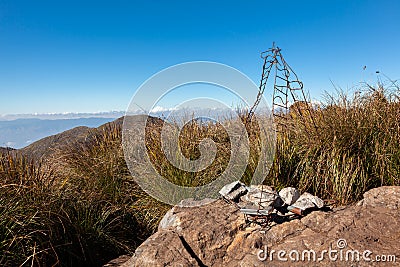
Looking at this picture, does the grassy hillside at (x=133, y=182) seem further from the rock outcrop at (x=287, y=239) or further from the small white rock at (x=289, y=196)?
the rock outcrop at (x=287, y=239)

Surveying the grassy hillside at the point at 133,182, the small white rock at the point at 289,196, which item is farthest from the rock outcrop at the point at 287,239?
the grassy hillside at the point at 133,182

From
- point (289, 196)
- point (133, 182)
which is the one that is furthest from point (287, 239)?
point (133, 182)

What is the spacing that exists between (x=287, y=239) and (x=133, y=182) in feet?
8.46

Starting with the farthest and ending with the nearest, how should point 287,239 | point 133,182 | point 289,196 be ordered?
1. point 133,182
2. point 289,196
3. point 287,239

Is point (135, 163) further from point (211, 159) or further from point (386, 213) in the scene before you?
point (386, 213)

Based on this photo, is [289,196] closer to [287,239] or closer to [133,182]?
[287,239]

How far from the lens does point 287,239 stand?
8.78 feet

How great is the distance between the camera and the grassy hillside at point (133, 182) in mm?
2971

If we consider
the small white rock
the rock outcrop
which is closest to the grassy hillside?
the small white rock

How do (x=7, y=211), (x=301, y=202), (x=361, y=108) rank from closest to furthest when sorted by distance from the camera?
(x=7, y=211) < (x=301, y=202) < (x=361, y=108)

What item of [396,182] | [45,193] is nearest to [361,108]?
[396,182]

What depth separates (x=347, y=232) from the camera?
103 inches

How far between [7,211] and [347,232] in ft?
9.72

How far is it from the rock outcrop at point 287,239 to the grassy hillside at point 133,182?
65 centimetres
